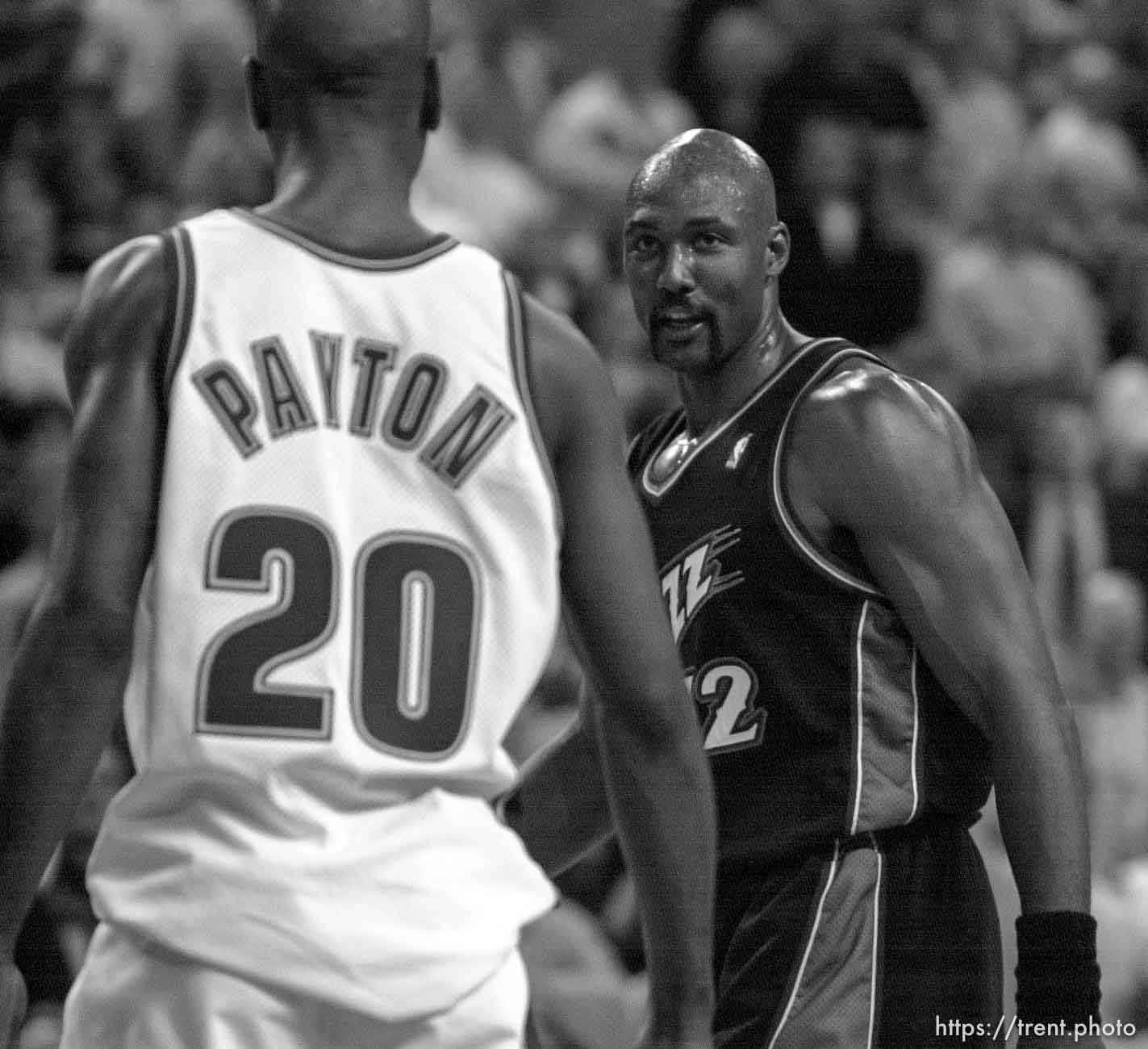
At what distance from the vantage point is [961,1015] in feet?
11.0

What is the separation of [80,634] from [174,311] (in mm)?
343

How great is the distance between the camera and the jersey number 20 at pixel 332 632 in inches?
86.0

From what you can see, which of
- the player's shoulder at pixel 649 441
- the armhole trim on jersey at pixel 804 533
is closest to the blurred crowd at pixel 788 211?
the player's shoulder at pixel 649 441

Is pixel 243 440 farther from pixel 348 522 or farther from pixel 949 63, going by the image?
pixel 949 63

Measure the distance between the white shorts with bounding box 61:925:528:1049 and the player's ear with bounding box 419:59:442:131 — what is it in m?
0.93

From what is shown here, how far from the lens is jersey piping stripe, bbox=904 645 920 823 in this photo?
3365 millimetres

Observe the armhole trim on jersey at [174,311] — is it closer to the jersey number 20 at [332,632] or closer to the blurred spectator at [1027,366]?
the jersey number 20 at [332,632]

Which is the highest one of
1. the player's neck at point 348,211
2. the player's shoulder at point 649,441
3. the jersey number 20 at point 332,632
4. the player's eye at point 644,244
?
the player's neck at point 348,211

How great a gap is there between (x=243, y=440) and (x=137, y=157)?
19.1 feet

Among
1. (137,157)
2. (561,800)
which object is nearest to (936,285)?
(137,157)

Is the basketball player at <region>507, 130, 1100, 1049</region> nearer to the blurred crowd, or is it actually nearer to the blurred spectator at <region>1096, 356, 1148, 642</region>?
the blurred crowd

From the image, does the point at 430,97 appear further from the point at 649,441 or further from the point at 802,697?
the point at 649,441

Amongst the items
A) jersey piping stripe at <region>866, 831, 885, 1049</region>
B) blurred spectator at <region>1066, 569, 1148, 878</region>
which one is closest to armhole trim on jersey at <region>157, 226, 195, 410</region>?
jersey piping stripe at <region>866, 831, 885, 1049</region>

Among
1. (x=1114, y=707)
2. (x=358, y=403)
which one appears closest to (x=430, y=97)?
(x=358, y=403)
